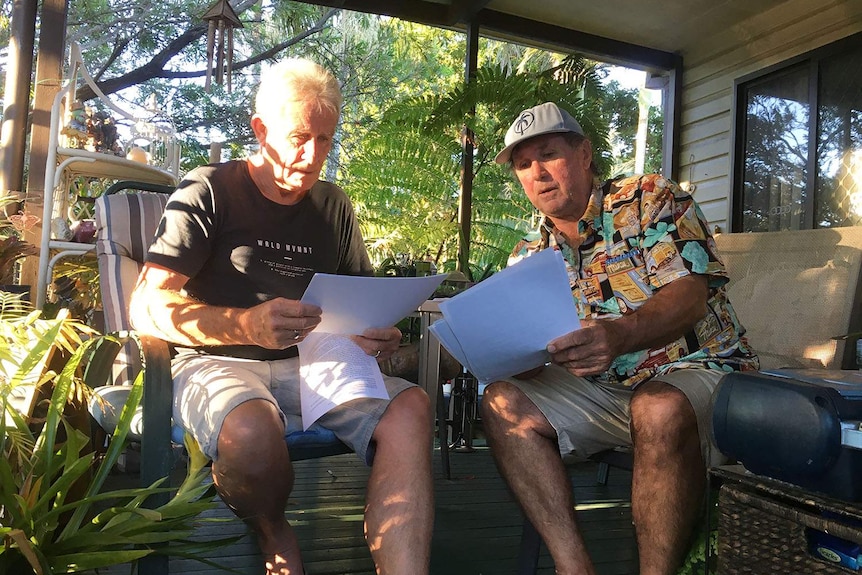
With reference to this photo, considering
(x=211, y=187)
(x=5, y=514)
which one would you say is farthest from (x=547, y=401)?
Answer: (x=5, y=514)

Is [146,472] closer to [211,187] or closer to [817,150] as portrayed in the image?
[211,187]

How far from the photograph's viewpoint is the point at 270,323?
1.33 metres

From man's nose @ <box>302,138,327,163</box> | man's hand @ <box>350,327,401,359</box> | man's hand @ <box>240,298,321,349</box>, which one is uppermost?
man's nose @ <box>302,138,327,163</box>

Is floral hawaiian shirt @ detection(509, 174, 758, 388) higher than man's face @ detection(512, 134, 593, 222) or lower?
lower

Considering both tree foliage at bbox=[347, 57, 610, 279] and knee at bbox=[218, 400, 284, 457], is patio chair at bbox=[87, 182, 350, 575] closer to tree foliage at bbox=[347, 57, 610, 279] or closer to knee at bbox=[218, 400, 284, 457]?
knee at bbox=[218, 400, 284, 457]

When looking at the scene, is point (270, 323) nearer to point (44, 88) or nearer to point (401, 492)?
point (401, 492)

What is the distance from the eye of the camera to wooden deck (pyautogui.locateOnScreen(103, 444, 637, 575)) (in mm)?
1843

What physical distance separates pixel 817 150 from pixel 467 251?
7.34ft

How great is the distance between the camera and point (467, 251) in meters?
4.13

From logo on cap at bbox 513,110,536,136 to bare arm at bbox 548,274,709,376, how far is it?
1.96 feet

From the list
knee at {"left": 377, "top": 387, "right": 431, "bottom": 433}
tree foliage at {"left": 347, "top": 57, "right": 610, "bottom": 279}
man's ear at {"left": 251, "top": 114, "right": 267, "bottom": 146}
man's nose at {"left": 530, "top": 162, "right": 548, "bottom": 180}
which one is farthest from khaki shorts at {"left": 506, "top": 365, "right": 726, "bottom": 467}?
tree foliage at {"left": 347, "top": 57, "right": 610, "bottom": 279}

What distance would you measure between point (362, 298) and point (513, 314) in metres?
0.32

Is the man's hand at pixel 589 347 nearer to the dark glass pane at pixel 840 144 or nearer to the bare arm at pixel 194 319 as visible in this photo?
the bare arm at pixel 194 319

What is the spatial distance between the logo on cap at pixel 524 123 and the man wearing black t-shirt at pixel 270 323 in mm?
527
